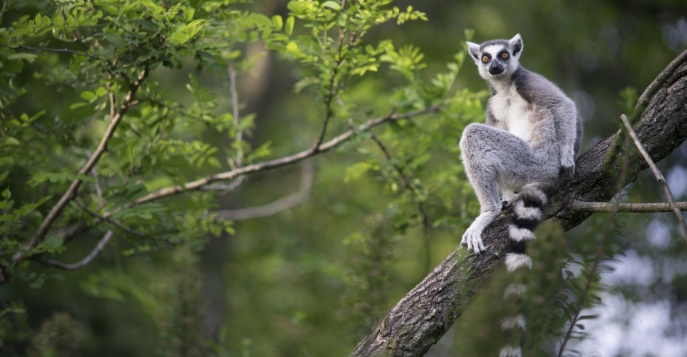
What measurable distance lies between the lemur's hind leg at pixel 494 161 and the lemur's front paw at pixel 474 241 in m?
0.45

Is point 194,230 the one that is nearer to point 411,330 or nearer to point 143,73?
point 143,73

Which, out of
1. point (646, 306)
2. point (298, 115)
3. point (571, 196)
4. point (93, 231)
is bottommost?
point (298, 115)

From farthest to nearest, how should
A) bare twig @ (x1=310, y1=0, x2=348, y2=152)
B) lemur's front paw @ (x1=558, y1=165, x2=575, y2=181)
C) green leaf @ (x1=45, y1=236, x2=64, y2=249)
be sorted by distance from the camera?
bare twig @ (x1=310, y1=0, x2=348, y2=152)
green leaf @ (x1=45, y1=236, x2=64, y2=249)
lemur's front paw @ (x1=558, y1=165, x2=575, y2=181)

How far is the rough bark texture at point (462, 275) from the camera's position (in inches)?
157

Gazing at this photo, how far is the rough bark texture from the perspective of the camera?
3984 millimetres

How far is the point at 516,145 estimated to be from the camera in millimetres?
5055

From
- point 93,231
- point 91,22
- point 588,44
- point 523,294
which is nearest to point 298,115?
point 588,44

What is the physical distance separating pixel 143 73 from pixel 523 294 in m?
3.09

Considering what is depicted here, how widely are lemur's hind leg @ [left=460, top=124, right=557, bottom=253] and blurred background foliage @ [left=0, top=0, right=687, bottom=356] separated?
2.03ft

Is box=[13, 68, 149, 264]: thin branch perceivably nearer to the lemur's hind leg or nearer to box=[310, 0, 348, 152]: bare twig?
box=[310, 0, 348, 152]: bare twig

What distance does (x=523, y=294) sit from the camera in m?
3.04

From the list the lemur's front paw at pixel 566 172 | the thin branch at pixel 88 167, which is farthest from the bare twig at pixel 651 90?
the thin branch at pixel 88 167

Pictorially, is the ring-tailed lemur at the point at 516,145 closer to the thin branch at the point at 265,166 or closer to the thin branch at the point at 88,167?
Result: the thin branch at the point at 265,166

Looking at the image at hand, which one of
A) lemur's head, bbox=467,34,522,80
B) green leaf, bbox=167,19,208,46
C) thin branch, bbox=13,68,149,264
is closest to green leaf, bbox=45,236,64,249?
thin branch, bbox=13,68,149,264
